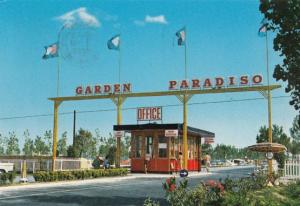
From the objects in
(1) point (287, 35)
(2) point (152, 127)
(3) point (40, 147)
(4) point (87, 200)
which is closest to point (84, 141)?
(3) point (40, 147)

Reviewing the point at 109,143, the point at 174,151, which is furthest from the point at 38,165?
the point at 109,143

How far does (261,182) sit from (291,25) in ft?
24.1

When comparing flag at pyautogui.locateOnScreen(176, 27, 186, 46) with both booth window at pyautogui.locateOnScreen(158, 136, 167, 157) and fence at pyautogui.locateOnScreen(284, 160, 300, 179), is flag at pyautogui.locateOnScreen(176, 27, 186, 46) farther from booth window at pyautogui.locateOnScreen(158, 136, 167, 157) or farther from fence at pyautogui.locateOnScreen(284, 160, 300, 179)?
fence at pyautogui.locateOnScreen(284, 160, 300, 179)

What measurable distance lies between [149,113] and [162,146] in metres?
3.15

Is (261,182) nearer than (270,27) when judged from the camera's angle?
No

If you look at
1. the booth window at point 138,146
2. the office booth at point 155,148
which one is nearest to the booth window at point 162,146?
the office booth at point 155,148

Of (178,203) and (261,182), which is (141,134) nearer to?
(261,182)

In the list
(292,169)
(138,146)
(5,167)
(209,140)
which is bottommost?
(5,167)

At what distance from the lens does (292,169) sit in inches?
994

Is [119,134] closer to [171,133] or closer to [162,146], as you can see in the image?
[162,146]

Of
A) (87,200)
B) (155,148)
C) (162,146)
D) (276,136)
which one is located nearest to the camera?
(87,200)

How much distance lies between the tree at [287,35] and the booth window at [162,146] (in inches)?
995

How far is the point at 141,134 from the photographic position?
39.0m

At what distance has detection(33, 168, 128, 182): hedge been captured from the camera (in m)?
25.7
